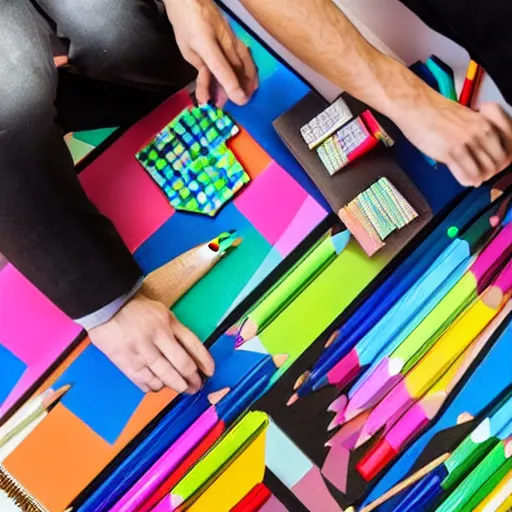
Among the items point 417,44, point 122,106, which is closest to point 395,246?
point 417,44

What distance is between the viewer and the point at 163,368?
2.62 feet

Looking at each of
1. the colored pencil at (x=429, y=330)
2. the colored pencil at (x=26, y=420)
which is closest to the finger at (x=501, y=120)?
the colored pencil at (x=429, y=330)

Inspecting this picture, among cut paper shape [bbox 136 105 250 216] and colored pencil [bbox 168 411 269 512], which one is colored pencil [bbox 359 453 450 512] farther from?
cut paper shape [bbox 136 105 250 216]

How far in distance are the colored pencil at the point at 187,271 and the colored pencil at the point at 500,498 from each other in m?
0.37

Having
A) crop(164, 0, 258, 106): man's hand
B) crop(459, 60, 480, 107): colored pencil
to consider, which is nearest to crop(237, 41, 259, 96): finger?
crop(164, 0, 258, 106): man's hand

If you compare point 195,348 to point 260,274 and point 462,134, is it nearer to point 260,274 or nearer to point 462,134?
point 260,274

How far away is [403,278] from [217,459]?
0.27 m

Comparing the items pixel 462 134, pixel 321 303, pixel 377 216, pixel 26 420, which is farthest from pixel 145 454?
pixel 462 134

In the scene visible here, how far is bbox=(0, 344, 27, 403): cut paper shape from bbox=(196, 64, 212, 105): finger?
36 cm

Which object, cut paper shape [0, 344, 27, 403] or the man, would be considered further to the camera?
cut paper shape [0, 344, 27, 403]

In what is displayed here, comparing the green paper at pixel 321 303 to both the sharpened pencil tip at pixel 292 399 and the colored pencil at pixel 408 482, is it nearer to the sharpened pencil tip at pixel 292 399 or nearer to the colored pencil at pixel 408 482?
the sharpened pencil tip at pixel 292 399

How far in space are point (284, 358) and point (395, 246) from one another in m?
0.17

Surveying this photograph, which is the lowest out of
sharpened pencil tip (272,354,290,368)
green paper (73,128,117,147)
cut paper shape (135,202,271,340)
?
sharpened pencil tip (272,354,290,368)

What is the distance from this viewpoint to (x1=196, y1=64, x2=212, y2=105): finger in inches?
31.8
